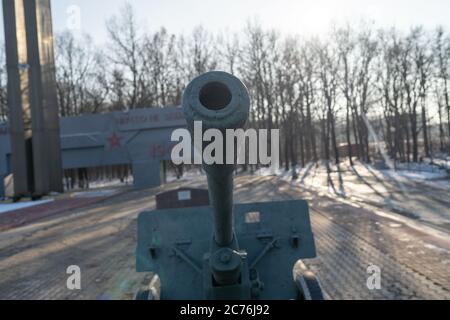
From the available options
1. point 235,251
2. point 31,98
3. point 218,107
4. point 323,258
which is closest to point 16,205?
point 31,98

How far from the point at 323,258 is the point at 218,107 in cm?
564

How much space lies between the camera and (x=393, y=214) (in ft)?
38.1

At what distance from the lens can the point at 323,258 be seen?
23.6 feet

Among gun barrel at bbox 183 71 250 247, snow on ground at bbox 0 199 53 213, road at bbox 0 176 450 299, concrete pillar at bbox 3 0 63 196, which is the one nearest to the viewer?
gun barrel at bbox 183 71 250 247

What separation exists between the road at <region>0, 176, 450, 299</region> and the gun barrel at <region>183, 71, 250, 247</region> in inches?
142

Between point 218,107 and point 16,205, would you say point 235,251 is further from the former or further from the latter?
point 16,205

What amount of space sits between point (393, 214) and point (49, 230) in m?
9.66

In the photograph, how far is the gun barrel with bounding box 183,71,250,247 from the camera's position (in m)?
1.97

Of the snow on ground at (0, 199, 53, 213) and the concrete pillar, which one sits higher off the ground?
the concrete pillar

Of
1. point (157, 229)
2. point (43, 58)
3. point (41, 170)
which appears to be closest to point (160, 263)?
point (157, 229)

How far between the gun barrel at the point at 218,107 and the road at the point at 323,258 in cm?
361

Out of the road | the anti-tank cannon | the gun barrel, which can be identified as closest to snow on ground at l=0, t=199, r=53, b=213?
the road

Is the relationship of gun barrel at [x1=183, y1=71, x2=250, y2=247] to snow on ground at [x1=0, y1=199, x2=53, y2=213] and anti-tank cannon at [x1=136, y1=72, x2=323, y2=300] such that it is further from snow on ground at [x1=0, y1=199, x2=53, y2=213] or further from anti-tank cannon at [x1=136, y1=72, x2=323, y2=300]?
snow on ground at [x1=0, y1=199, x2=53, y2=213]

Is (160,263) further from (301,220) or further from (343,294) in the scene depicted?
(343,294)
